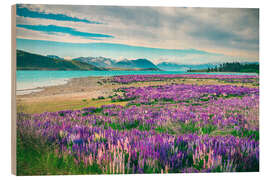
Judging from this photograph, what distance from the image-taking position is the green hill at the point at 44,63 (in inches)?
149

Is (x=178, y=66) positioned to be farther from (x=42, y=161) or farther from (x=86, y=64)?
(x=42, y=161)

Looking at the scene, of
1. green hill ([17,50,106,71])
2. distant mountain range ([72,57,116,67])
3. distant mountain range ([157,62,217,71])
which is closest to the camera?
green hill ([17,50,106,71])

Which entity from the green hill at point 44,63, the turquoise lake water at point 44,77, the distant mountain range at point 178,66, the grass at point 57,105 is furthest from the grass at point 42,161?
the distant mountain range at point 178,66

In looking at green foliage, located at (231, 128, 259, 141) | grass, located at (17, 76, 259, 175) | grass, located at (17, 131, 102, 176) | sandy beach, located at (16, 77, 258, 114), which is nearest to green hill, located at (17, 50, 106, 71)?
sandy beach, located at (16, 77, 258, 114)

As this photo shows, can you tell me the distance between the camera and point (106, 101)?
4.26m

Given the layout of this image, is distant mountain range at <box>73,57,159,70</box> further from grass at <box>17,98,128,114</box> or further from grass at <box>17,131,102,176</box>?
grass at <box>17,131,102,176</box>

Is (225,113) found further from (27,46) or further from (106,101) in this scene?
(27,46)

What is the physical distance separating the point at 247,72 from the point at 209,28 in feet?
4.50

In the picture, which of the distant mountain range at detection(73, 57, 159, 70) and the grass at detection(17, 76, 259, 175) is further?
the distant mountain range at detection(73, 57, 159, 70)

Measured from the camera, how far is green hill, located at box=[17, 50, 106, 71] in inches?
149

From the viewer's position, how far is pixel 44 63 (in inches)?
156

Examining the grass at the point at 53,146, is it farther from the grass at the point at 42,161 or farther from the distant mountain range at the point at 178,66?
Answer: the distant mountain range at the point at 178,66
